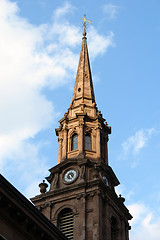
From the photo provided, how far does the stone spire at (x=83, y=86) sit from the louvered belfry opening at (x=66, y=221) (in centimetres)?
1707

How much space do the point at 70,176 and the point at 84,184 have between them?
126 inches

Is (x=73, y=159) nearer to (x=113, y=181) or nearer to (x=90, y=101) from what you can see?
(x=113, y=181)

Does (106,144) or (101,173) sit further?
(106,144)

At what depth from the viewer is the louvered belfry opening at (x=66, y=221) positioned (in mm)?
49441

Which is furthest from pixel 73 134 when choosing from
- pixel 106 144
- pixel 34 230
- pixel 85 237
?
pixel 34 230

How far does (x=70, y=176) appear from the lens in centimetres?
5431

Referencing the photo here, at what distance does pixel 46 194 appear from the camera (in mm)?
53281

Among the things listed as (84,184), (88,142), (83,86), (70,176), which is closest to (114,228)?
(84,184)

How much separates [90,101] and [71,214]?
18483mm

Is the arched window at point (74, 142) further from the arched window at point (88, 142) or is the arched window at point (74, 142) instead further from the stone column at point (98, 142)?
the stone column at point (98, 142)

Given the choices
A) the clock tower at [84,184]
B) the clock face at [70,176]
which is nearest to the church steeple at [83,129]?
the clock tower at [84,184]

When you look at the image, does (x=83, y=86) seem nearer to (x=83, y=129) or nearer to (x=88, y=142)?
(x=83, y=129)

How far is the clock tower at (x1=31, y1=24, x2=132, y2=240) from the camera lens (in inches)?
1947

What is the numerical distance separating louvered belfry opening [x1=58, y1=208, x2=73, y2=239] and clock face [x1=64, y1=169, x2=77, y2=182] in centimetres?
398
